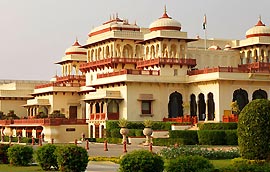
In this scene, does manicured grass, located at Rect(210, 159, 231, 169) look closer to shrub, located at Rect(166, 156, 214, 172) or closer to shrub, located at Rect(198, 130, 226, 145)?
shrub, located at Rect(166, 156, 214, 172)

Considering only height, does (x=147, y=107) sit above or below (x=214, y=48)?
below

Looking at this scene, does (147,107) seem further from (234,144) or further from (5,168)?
(5,168)

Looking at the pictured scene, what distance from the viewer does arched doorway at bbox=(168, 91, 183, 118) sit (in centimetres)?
5491

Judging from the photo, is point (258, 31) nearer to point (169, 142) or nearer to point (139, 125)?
point (139, 125)

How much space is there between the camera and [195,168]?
1762 centimetres

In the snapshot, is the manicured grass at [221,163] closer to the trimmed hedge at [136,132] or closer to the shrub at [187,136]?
the shrub at [187,136]

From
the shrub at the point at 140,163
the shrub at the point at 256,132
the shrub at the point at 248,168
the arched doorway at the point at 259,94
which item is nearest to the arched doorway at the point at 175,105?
the arched doorway at the point at 259,94

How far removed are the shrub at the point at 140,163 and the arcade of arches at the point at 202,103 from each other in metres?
33.3

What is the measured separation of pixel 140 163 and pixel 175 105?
37144mm

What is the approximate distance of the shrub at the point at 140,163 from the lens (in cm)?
1866

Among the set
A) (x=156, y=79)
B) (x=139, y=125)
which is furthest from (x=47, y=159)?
(x=156, y=79)

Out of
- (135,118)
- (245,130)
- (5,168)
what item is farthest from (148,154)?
(135,118)

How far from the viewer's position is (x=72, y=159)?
21688 mm

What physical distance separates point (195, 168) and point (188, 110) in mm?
37673
